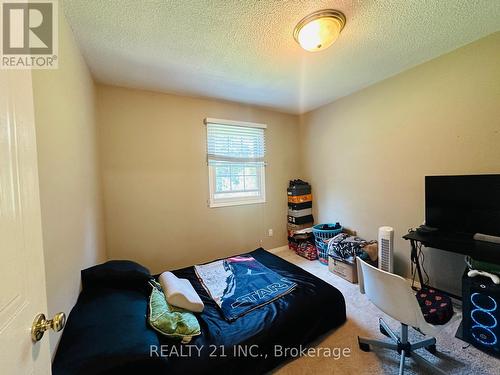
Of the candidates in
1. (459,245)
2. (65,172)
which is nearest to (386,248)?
(459,245)

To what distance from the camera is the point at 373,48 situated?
1.94m

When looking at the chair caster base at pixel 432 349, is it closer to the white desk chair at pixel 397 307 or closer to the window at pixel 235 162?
the white desk chair at pixel 397 307

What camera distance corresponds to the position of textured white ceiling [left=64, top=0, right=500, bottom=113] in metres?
1.45

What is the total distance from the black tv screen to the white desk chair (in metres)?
1.10

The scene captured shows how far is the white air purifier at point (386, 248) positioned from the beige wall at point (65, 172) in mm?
2892

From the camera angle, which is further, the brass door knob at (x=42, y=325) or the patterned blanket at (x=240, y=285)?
the patterned blanket at (x=240, y=285)

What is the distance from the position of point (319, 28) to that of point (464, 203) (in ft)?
6.67

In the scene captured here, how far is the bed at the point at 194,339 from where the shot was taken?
1025 millimetres

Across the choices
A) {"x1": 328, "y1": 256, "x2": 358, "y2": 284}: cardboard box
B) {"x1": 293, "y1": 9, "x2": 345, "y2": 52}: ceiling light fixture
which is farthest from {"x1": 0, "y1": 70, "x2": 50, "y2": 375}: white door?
{"x1": 328, "y1": 256, "x2": 358, "y2": 284}: cardboard box

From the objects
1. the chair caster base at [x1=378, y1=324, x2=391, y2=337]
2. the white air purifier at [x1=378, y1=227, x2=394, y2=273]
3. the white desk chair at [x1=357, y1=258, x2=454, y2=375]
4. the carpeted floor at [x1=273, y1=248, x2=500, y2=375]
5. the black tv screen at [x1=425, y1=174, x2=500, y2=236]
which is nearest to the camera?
the white desk chair at [x1=357, y1=258, x2=454, y2=375]

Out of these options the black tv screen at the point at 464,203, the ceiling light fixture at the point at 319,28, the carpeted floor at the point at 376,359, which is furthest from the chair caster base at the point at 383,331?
the ceiling light fixture at the point at 319,28

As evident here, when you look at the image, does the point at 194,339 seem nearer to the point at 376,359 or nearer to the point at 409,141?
the point at 376,359

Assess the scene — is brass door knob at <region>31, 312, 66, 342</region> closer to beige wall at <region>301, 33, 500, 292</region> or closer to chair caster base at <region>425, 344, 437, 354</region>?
chair caster base at <region>425, 344, 437, 354</region>

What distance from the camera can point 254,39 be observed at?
1773 millimetres
